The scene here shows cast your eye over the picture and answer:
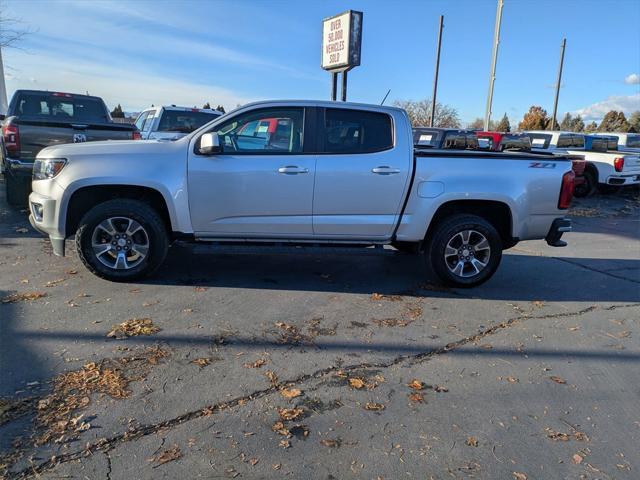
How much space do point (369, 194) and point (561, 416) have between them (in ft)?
9.25

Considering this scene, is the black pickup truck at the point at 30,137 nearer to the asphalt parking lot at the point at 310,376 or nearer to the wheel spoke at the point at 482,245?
the asphalt parking lot at the point at 310,376

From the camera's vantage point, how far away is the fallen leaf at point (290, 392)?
3.22m

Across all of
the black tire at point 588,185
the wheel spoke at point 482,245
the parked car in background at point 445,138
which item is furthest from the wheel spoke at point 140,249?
the black tire at point 588,185

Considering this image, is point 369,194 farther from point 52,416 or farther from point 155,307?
point 52,416

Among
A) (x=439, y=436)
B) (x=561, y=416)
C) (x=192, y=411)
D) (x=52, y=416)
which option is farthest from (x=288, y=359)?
(x=561, y=416)

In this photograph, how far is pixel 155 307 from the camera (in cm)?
460

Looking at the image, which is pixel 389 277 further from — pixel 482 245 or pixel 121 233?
pixel 121 233

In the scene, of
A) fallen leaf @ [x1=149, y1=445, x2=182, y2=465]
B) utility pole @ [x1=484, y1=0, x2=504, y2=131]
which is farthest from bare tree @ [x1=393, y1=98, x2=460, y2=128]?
fallen leaf @ [x1=149, y1=445, x2=182, y2=465]

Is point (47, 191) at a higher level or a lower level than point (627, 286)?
higher

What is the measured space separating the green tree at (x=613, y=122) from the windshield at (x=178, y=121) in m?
55.6

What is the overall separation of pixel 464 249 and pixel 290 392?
305cm

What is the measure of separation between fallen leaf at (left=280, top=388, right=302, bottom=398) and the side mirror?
2.61 m

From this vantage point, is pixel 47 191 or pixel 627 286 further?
pixel 627 286

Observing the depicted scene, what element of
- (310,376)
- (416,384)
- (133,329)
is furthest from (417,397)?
(133,329)
